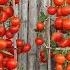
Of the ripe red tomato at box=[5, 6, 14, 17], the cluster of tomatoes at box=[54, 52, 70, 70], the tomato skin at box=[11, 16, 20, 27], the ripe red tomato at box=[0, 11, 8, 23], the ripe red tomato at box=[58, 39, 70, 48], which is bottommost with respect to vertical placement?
the cluster of tomatoes at box=[54, 52, 70, 70]

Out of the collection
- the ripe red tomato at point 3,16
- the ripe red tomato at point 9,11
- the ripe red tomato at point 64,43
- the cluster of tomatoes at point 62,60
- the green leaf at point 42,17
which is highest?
the ripe red tomato at point 9,11

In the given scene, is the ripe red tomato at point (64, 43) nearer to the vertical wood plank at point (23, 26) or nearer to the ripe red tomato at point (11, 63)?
the ripe red tomato at point (11, 63)

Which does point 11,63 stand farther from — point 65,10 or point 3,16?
point 65,10

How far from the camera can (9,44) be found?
2.64 m

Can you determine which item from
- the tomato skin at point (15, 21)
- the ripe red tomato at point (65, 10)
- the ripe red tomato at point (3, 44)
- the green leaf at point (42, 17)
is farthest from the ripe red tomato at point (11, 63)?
the green leaf at point (42, 17)

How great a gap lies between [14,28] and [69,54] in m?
0.57

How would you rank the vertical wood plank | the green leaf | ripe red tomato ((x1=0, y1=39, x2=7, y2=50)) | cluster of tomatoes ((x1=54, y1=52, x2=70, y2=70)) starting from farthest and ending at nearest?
the vertical wood plank
the green leaf
cluster of tomatoes ((x1=54, y1=52, x2=70, y2=70))
ripe red tomato ((x1=0, y1=39, x2=7, y2=50))

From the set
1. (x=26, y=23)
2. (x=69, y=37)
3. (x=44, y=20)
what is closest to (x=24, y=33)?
(x=26, y=23)

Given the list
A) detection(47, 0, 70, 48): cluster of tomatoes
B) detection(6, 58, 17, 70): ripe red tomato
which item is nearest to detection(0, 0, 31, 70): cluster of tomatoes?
detection(6, 58, 17, 70): ripe red tomato

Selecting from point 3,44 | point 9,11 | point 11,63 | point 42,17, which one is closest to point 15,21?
point 9,11

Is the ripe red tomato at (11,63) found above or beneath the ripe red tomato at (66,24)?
beneath

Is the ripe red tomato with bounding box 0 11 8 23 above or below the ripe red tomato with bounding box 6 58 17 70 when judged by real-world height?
above

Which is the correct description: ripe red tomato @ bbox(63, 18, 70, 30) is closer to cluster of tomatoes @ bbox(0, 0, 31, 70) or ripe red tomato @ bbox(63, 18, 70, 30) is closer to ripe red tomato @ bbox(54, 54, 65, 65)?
ripe red tomato @ bbox(54, 54, 65, 65)

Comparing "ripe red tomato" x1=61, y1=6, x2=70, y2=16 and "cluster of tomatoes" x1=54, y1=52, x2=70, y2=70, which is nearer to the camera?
"ripe red tomato" x1=61, y1=6, x2=70, y2=16
